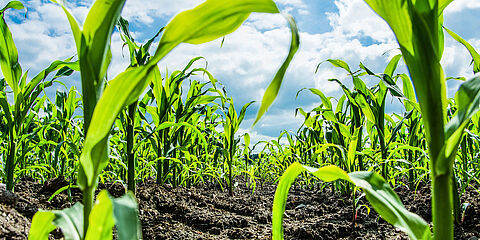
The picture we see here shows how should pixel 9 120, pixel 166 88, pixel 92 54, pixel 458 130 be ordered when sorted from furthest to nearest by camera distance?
1. pixel 166 88
2. pixel 9 120
3. pixel 92 54
4. pixel 458 130

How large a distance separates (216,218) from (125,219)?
1.69 m

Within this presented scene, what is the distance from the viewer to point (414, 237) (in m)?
0.60

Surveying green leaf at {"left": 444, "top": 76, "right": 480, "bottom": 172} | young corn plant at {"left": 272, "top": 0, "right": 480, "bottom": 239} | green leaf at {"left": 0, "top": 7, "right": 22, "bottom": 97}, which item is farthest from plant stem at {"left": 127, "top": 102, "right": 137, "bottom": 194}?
green leaf at {"left": 444, "top": 76, "right": 480, "bottom": 172}

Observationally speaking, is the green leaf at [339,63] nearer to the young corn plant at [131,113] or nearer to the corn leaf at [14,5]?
the young corn plant at [131,113]

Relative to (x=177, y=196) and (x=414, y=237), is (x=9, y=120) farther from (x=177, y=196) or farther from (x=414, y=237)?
(x=414, y=237)

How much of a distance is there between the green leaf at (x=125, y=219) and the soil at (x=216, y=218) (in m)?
0.88

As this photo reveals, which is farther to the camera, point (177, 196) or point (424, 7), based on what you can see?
point (177, 196)

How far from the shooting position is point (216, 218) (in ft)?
6.72

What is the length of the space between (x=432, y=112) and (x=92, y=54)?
0.65 m

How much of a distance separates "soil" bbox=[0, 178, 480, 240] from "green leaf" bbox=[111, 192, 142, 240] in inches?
34.7

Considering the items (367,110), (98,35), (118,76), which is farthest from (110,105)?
(367,110)

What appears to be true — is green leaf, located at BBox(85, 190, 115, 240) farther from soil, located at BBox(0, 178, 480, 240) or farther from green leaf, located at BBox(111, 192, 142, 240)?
soil, located at BBox(0, 178, 480, 240)

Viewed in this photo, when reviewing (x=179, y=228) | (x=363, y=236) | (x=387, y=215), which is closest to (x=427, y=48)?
(x=387, y=215)

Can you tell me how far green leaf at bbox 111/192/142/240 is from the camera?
0.42 m
